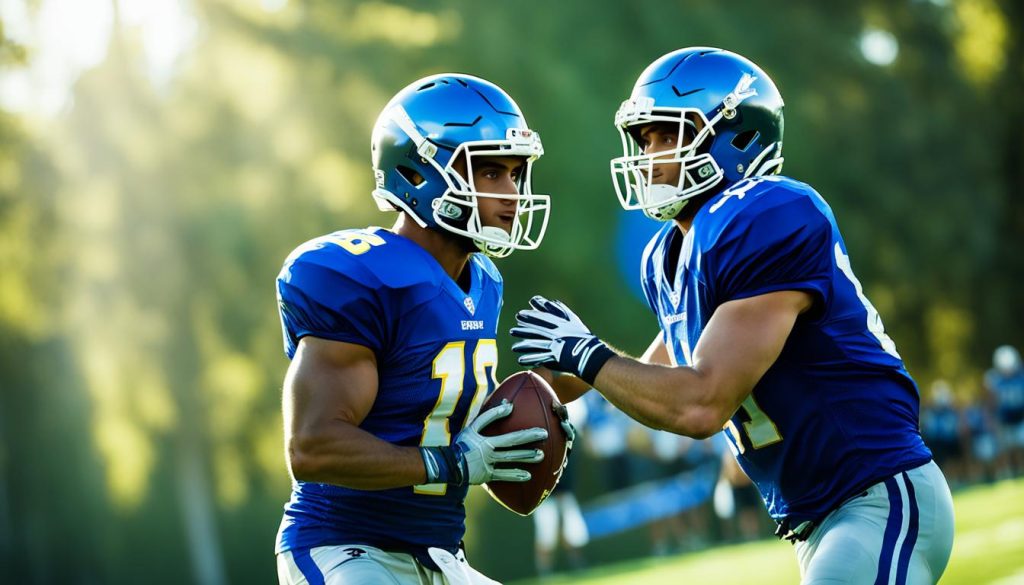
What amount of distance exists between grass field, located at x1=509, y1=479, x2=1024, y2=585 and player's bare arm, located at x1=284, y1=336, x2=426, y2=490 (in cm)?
511

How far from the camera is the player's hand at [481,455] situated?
3.45m

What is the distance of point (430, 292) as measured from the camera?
361cm

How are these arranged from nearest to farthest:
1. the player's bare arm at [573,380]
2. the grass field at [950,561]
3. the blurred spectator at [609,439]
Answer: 1. the player's bare arm at [573,380]
2. the grass field at [950,561]
3. the blurred spectator at [609,439]

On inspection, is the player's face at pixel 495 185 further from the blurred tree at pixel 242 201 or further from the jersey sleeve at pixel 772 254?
the blurred tree at pixel 242 201

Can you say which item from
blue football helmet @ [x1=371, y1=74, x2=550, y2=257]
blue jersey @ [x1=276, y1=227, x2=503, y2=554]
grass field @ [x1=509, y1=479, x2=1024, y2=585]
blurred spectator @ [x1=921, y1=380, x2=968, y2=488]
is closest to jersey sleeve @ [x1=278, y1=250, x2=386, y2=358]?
blue jersey @ [x1=276, y1=227, x2=503, y2=554]

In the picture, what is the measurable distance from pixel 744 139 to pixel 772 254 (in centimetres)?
66

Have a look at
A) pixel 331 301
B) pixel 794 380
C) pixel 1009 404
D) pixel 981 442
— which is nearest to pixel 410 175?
pixel 331 301

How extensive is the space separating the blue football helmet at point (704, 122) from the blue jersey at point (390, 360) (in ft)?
2.53

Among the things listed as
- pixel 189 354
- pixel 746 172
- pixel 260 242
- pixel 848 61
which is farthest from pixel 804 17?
pixel 746 172

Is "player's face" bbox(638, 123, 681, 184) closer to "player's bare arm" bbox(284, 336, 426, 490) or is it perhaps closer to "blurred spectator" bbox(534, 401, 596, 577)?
"player's bare arm" bbox(284, 336, 426, 490)

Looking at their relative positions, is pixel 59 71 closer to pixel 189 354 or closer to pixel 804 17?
pixel 189 354

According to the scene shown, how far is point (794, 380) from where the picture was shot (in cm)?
354

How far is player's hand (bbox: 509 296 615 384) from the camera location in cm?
353

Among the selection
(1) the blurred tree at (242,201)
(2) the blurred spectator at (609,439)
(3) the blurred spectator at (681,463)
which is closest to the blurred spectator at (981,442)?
(1) the blurred tree at (242,201)
